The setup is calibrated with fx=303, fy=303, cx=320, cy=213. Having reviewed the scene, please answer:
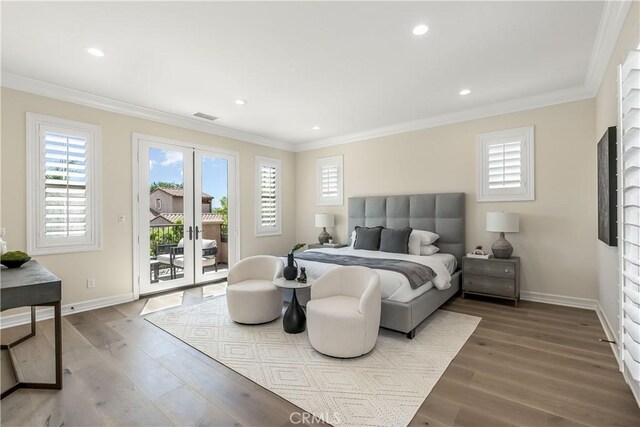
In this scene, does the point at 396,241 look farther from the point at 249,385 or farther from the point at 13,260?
the point at 13,260

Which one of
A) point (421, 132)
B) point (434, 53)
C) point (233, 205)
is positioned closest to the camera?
point (434, 53)

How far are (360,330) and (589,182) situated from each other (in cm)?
361

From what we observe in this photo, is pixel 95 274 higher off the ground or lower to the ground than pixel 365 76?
lower

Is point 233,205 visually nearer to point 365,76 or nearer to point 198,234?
point 198,234

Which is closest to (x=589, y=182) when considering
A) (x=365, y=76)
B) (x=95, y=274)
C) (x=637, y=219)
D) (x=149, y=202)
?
(x=637, y=219)

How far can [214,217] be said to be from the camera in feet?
18.1

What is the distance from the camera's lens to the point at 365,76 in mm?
3504

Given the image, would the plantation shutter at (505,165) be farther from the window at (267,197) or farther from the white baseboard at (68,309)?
the white baseboard at (68,309)

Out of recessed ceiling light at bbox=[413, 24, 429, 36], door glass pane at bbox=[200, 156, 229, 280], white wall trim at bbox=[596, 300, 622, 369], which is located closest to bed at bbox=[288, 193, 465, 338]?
white wall trim at bbox=[596, 300, 622, 369]

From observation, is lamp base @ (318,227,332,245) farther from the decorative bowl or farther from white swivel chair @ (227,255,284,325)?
the decorative bowl

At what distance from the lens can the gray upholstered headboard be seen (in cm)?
468

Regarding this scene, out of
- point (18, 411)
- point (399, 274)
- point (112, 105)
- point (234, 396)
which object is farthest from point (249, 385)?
point (112, 105)

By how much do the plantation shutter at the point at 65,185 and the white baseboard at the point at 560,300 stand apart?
6144 mm

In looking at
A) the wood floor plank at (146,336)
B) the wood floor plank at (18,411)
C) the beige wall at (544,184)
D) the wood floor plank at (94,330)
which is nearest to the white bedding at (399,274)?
the beige wall at (544,184)
